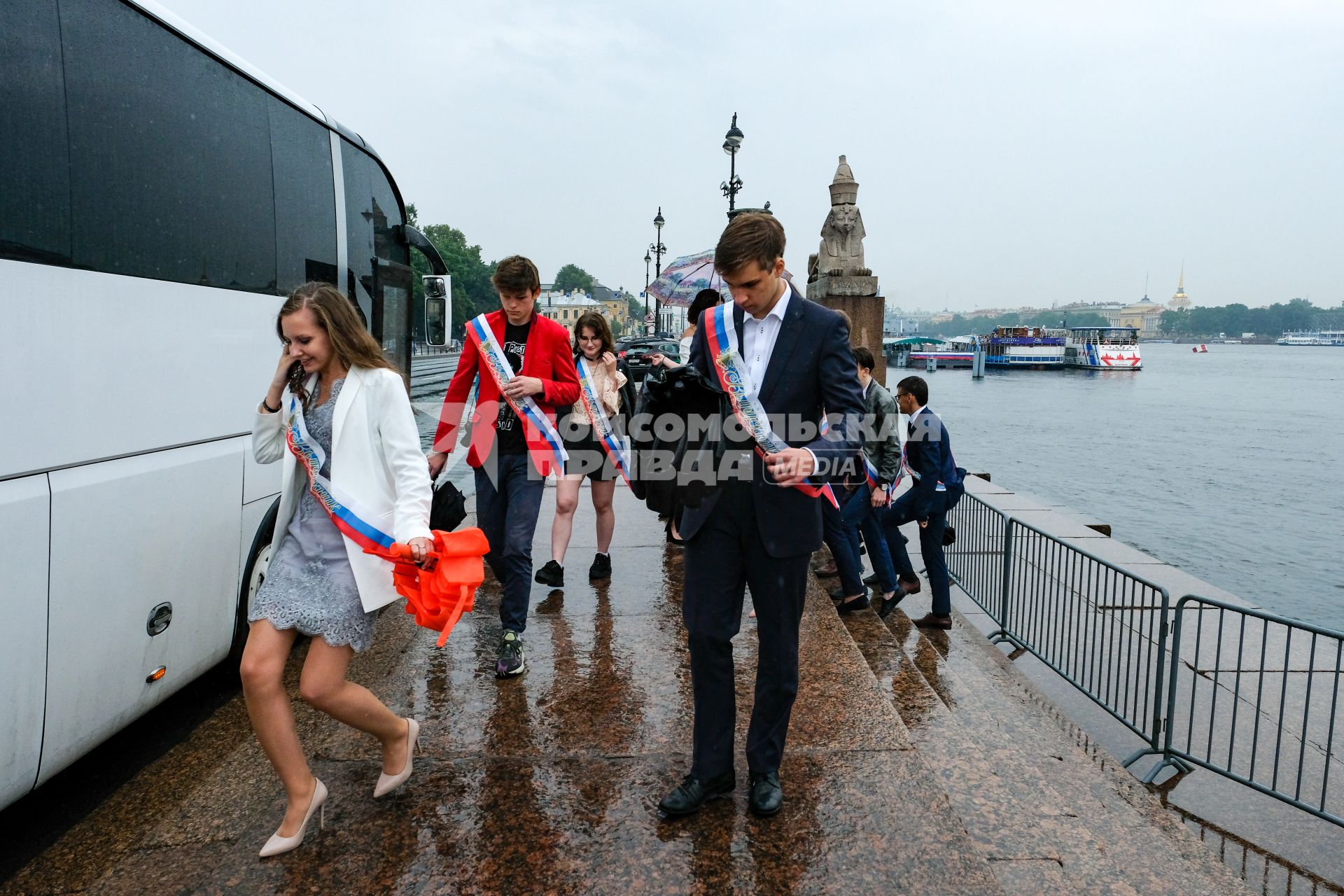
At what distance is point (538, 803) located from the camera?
3.22m

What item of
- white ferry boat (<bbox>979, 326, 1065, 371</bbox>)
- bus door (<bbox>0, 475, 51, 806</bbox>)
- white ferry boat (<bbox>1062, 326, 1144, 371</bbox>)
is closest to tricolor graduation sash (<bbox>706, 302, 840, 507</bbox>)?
bus door (<bbox>0, 475, 51, 806</bbox>)

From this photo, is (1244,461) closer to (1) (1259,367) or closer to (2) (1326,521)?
(2) (1326,521)

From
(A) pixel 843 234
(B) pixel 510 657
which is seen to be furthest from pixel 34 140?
(A) pixel 843 234

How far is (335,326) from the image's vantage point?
2.94m

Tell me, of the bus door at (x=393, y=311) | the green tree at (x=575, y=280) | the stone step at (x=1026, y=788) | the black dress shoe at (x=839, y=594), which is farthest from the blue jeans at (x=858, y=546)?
the green tree at (x=575, y=280)

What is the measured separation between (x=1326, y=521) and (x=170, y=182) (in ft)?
67.7

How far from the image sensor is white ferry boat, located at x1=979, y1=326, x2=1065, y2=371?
9288cm

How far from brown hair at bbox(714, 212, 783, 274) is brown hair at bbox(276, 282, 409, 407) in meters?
1.07

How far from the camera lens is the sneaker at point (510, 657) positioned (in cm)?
445

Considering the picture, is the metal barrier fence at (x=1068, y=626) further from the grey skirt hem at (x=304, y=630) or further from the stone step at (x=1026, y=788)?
the grey skirt hem at (x=304, y=630)

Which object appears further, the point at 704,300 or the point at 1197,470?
the point at 1197,470

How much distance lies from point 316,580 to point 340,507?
0.79 feet

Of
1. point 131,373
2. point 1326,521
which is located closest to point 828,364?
point 131,373

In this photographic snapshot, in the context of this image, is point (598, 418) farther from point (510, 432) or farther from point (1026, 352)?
point (1026, 352)
